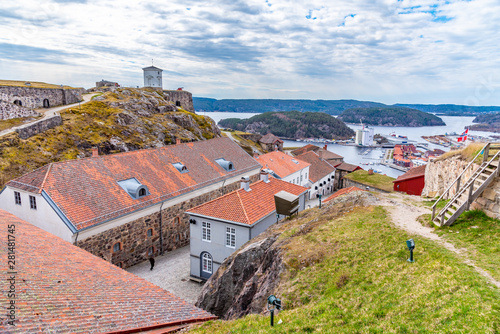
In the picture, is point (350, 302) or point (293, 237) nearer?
point (350, 302)

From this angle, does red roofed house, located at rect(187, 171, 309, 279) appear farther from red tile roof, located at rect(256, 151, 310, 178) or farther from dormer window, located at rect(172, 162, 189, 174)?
red tile roof, located at rect(256, 151, 310, 178)

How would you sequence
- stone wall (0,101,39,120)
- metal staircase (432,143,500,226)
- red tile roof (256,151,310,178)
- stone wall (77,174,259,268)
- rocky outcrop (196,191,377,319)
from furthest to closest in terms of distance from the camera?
1. red tile roof (256,151,310,178)
2. stone wall (0,101,39,120)
3. stone wall (77,174,259,268)
4. metal staircase (432,143,500,226)
5. rocky outcrop (196,191,377,319)

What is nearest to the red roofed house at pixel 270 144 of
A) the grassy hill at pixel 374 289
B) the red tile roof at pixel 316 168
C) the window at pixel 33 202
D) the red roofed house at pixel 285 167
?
the red tile roof at pixel 316 168

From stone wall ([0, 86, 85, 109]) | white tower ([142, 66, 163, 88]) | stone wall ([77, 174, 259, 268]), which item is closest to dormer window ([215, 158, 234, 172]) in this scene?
stone wall ([77, 174, 259, 268])

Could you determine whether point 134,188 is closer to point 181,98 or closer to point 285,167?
point 285,167

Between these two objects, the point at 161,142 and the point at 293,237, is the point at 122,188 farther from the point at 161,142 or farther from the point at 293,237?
the point at 161,142

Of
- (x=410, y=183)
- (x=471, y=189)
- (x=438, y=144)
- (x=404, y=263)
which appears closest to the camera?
(x=404, y=263)

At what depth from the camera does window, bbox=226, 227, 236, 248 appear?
23022 millimetres

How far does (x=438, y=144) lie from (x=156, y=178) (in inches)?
6738

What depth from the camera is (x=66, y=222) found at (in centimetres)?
2066

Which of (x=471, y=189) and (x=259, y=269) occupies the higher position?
(x=471, y=189)

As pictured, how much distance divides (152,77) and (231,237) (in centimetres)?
6880

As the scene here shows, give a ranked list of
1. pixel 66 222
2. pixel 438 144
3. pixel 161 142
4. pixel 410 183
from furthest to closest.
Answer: pixel 438 144 → pixel 161 142 → pixel 410 183 → pixel 66 222

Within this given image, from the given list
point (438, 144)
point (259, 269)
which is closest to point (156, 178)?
point (259, 269)
